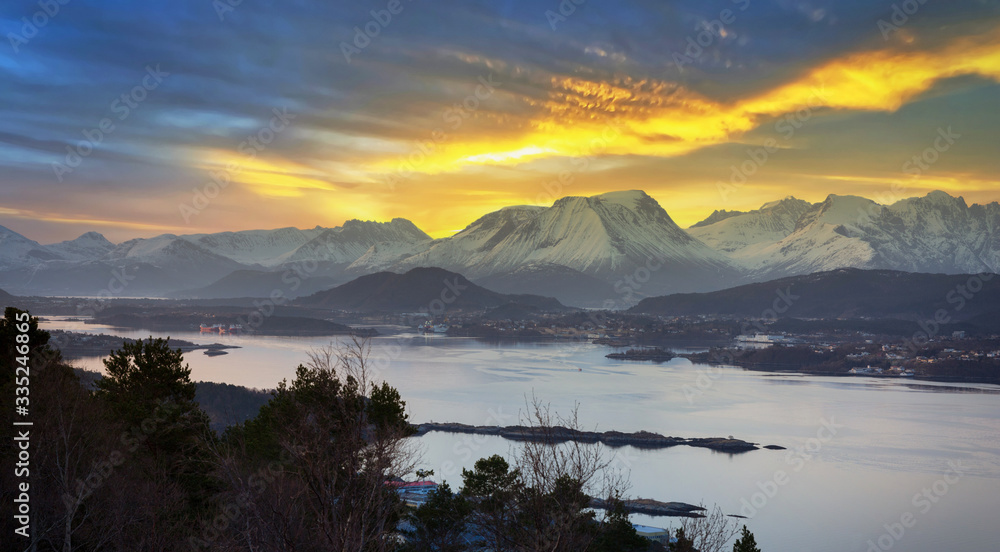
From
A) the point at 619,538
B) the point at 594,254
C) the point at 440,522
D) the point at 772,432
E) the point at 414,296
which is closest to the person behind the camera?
the point at 619,538

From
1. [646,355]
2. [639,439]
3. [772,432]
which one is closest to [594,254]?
[646,355]

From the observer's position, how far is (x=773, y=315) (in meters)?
93.6

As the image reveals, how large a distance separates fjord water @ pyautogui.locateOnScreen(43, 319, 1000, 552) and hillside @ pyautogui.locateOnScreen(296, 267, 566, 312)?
59.6 meters

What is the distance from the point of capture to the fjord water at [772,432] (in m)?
18.5

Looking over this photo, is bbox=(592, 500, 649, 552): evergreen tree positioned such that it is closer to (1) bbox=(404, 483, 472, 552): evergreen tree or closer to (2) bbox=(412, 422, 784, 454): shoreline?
(1) bbox=(404, 483, 472, 552): evergreen tree

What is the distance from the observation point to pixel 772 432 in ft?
94.1

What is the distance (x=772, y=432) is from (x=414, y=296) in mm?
92504

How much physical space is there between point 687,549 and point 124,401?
23.2 feet

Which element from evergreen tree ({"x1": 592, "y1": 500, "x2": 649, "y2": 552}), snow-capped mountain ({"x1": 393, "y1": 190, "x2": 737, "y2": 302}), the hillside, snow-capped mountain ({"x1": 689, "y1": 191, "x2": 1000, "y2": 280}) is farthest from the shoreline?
snow-capped mountain ({"x1": 689, "y1": 191, "x2": 1000, "y2": 280})

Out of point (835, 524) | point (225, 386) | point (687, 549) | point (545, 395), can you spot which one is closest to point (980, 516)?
point (835, 524)

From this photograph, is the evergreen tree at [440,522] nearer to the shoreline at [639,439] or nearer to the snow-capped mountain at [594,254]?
the shoreline at [639,439]

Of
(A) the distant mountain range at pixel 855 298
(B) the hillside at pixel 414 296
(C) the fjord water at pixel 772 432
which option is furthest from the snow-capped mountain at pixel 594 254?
(C) the fjord water at pixel 772 432

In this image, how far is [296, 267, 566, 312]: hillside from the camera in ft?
375

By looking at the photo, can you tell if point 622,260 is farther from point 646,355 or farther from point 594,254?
point 646,355
